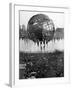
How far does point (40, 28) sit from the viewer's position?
2229 millimetres

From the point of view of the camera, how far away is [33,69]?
221 cm

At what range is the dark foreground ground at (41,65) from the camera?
7.16ft

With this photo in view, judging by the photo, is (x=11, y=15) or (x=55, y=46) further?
(x=55, y=46)

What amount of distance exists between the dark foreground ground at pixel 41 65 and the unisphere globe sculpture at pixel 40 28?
14 centimetres

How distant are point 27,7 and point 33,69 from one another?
520 mm

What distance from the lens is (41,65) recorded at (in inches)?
88.0

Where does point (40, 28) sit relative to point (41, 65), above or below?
above

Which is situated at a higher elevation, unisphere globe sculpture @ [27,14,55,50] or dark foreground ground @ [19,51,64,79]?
unisphere globe sculpture @ [27,14,55,50]

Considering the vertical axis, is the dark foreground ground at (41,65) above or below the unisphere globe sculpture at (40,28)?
below

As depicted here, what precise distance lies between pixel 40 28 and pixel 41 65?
31 cm

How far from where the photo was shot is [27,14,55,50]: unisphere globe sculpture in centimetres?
220

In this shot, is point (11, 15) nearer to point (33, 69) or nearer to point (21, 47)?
point (21, 47)

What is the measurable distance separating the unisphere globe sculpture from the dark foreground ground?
14 centimetres
